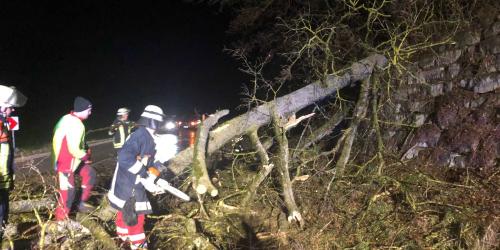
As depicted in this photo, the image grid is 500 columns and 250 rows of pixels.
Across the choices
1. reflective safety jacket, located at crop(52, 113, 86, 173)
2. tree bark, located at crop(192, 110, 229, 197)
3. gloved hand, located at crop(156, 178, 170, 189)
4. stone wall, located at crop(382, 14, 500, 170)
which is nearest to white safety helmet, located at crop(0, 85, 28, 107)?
reflective safety jacket, located at crop(52, 113, 86, 173)

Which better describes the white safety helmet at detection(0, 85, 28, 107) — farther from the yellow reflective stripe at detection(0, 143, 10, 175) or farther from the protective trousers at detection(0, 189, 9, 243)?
the protective trousers at detection(0, 189, 9, 243)

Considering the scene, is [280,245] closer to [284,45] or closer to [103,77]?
[284,45]

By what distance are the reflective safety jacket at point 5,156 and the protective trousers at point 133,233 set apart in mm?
1299

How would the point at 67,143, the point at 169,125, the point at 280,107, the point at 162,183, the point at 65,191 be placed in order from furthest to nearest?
the point at 169,125, the point at 280,107, the point at 65,191, the point at 67,143, the point at 162,183

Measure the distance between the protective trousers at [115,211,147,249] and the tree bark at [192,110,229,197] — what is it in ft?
3.22

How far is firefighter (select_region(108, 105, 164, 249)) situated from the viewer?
4.69 metres

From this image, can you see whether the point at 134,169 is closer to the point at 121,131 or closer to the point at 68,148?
the point at 68,148

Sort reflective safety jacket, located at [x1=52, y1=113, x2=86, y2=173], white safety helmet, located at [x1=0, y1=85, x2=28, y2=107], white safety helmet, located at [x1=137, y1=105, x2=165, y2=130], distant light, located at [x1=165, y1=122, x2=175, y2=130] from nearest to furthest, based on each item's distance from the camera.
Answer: white safety helmet, located at [x1=0, y1=85, x2=28, y2=107], white safety helmet, located at [x1=137, y1=105, x2=165, y2=130], reflective safety jacket, located at [x1=52, y1=113, x2=86, y2=173], distant light, located at [x1=165, y1=122, x2=175, y2=130]

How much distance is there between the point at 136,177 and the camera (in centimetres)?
477

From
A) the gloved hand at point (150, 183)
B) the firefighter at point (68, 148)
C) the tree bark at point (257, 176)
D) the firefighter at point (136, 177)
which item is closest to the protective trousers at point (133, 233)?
the firefighter at point (136, 177)

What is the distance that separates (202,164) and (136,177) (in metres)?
1.28

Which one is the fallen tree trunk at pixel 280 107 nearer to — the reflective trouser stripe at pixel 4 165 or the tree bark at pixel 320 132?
the tree bark at pixel 320 132

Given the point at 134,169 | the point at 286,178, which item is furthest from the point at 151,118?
the point at 286,178

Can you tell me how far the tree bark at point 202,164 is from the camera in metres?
5.60
